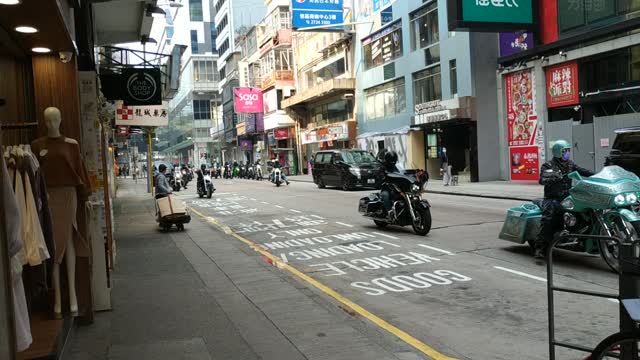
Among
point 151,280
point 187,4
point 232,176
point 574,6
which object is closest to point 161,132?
point 187,4

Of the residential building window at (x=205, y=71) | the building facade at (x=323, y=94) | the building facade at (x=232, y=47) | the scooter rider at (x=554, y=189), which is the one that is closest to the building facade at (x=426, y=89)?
the building facade at (x=323, y=94)

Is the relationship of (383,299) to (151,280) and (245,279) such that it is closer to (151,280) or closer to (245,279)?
(245,279)

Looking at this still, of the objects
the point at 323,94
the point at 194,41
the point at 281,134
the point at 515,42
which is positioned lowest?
the point at 281,134

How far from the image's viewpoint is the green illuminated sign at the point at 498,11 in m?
21.6

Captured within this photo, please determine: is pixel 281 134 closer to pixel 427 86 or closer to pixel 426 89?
pixel 426 89

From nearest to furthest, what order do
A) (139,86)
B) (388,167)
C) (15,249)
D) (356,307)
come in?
(15,249), (356,307), (388,167), (139,86)

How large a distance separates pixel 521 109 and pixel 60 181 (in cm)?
2294

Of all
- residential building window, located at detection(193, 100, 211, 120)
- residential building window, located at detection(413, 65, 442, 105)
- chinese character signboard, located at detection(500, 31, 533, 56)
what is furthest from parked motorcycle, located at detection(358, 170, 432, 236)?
residential building window, located at detection(193, 100, 211, 120)

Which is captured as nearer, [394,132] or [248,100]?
[394,132]

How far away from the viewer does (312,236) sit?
1205 centimetres

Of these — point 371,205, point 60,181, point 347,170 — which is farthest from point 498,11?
point 60,181

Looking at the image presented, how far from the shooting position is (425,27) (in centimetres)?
3191

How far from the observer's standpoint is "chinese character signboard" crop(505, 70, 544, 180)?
24156 mm

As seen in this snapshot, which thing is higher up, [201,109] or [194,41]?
[194,41]
